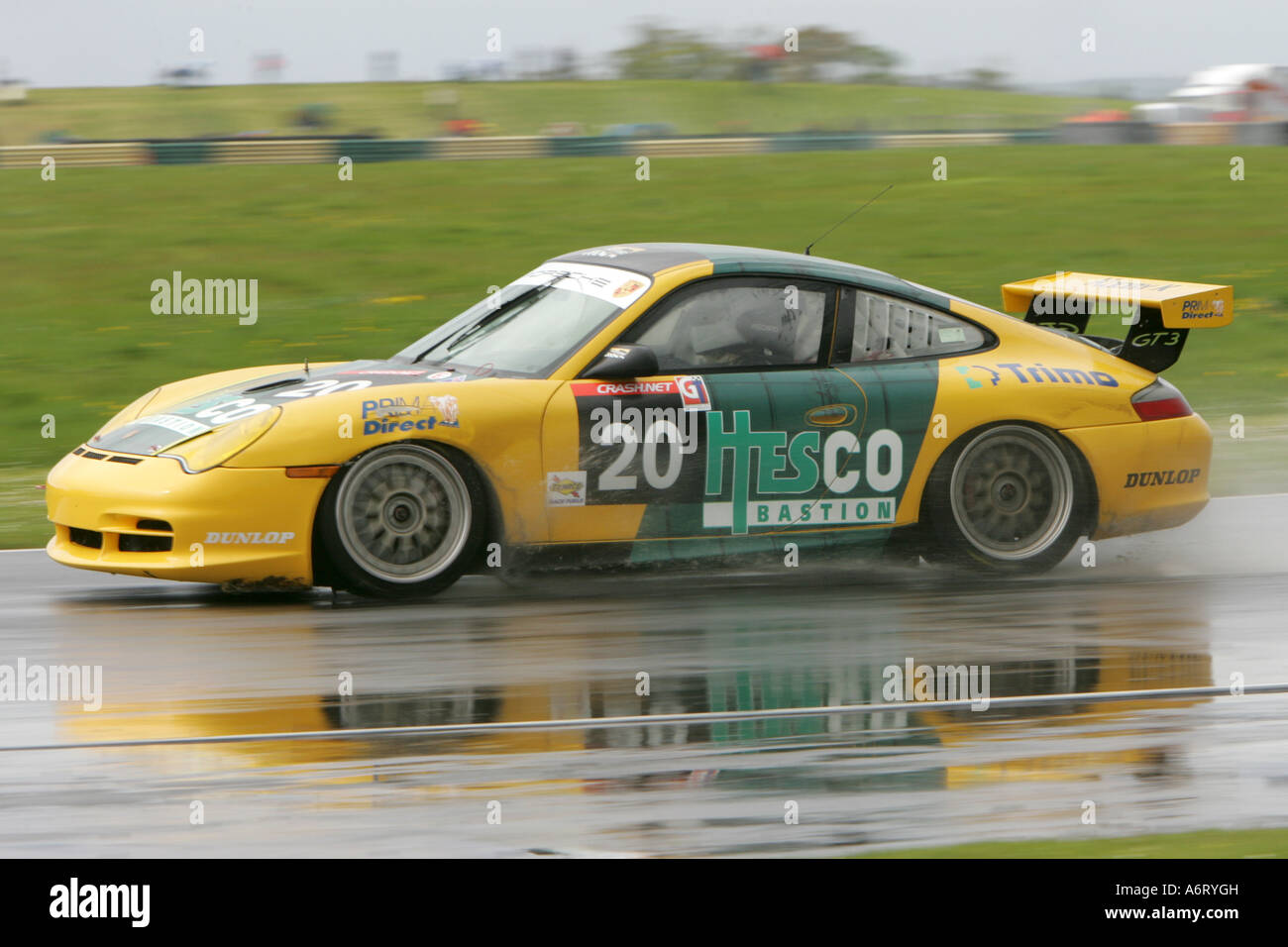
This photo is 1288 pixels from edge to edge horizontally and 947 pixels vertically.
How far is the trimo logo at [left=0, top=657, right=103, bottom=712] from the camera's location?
555 centimetres

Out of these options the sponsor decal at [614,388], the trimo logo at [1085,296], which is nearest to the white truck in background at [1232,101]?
the trimo logo at [1085,296]

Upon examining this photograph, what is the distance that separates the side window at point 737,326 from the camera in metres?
7.22

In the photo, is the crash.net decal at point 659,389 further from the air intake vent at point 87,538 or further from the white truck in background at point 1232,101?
the white truck in background at point 1232,101

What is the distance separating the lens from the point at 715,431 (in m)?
7.11

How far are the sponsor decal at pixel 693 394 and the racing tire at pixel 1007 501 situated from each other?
1.13m

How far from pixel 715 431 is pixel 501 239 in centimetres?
1334

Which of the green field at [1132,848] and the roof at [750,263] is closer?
the green field at [1132,848]

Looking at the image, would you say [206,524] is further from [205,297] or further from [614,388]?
[205,297]

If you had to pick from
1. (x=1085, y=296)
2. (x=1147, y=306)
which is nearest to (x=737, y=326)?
(x=1085, y=296)

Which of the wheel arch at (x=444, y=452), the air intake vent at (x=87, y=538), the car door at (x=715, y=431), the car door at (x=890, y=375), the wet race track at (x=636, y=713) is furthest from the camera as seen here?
the car door at (x=890, y=375)

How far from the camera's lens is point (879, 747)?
4.97 m

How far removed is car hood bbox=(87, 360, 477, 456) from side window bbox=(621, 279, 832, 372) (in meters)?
0.87

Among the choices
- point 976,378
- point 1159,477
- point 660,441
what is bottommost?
point 1159,477
